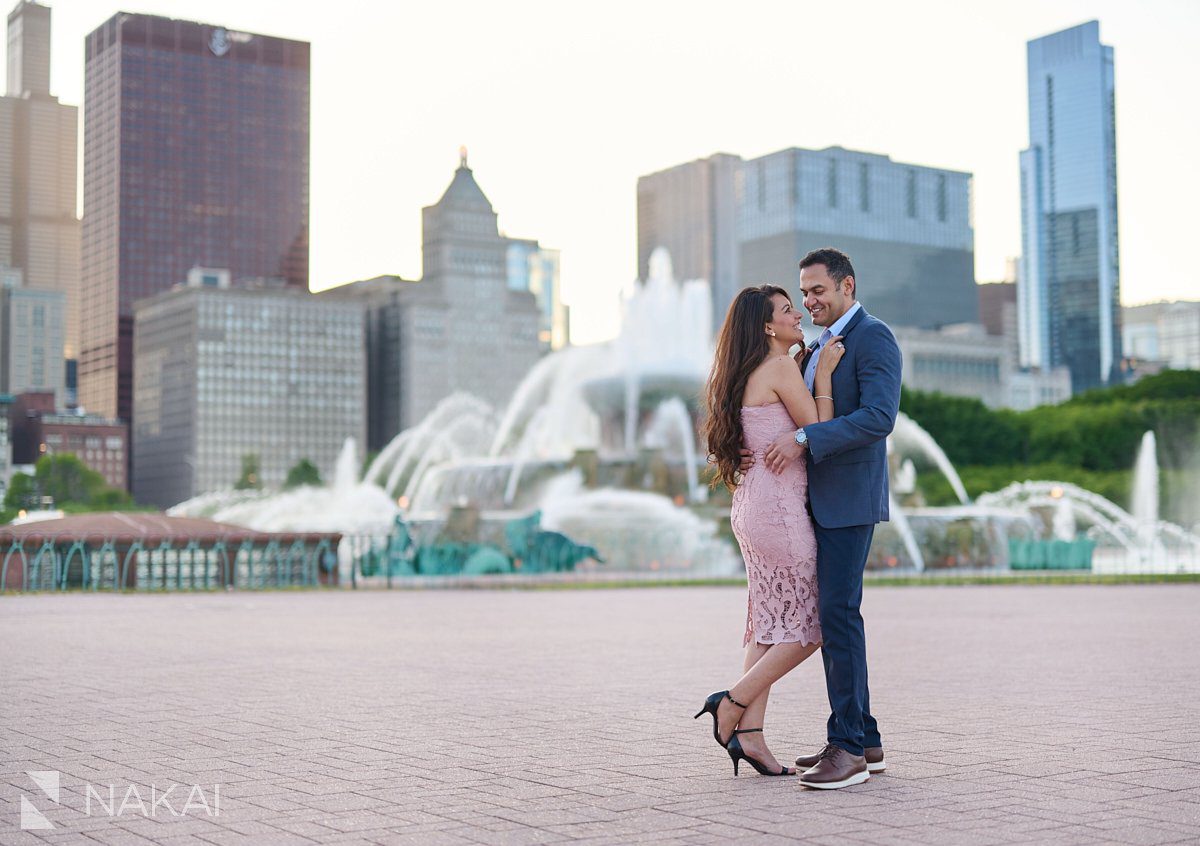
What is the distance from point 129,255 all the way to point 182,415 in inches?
1209

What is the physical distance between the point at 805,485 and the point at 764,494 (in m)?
0.18

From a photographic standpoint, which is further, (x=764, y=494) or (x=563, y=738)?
(x=563, y=738)

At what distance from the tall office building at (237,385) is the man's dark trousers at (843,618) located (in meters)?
147

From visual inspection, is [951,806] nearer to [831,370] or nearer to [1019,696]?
[831,370]

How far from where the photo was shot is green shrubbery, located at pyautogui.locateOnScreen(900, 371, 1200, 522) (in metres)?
79.2

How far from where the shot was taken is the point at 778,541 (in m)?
6.50

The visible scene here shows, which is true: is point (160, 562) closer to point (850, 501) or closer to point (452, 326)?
point (850, 501)

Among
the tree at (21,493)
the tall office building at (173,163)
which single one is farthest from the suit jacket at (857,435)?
the tall office building at (173,163)

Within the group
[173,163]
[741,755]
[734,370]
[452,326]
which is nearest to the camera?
[741,755]

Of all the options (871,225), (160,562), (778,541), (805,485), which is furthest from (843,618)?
(871,225)

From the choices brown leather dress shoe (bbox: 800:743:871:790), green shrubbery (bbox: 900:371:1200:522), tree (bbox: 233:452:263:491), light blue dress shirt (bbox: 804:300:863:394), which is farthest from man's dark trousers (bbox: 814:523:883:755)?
tree (bbox: 233:452:263:491)

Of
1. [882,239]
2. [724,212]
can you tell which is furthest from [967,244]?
[724,212]

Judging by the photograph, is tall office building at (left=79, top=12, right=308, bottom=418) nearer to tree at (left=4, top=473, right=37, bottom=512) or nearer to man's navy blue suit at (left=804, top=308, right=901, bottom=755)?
tree at (left=4, top=473, right=37, bottom=512)

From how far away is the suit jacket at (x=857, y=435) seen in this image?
637cm
